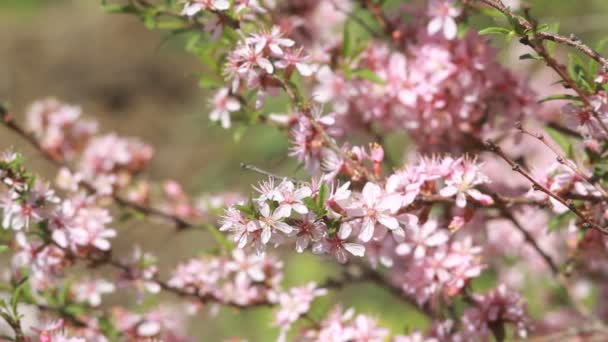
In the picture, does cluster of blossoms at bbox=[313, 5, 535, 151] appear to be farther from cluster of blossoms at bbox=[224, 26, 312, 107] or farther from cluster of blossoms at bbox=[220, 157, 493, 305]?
cluster of blossoms at bbox=[220, 157, 493, 305]

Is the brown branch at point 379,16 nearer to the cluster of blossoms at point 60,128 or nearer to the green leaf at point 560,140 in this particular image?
the green leaf at point 560,140

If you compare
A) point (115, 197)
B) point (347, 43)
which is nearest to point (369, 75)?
point (347, 43)

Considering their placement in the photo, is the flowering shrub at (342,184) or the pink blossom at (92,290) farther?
the pink blossom at (92,290)

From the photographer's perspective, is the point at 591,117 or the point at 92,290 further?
the point at 92,290

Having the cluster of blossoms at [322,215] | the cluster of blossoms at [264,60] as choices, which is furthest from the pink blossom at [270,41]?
the cluster of blossoms at [322,215]

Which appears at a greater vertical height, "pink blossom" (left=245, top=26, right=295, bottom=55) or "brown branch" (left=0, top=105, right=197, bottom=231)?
"pink blossom" (left=245, top=26, right=295, bottom=55)

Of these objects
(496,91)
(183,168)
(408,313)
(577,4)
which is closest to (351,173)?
(496,91)

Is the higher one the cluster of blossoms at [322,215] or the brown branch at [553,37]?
the brown branch at [553,37]

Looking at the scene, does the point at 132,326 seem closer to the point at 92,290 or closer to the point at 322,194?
Answer: the point at 92,290

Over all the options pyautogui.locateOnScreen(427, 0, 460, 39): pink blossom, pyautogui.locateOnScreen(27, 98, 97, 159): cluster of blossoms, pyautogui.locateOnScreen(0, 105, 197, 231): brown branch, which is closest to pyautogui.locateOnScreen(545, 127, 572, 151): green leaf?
pyautogui.locateOnScreen(427, 0, 460, 39): pink blossom
